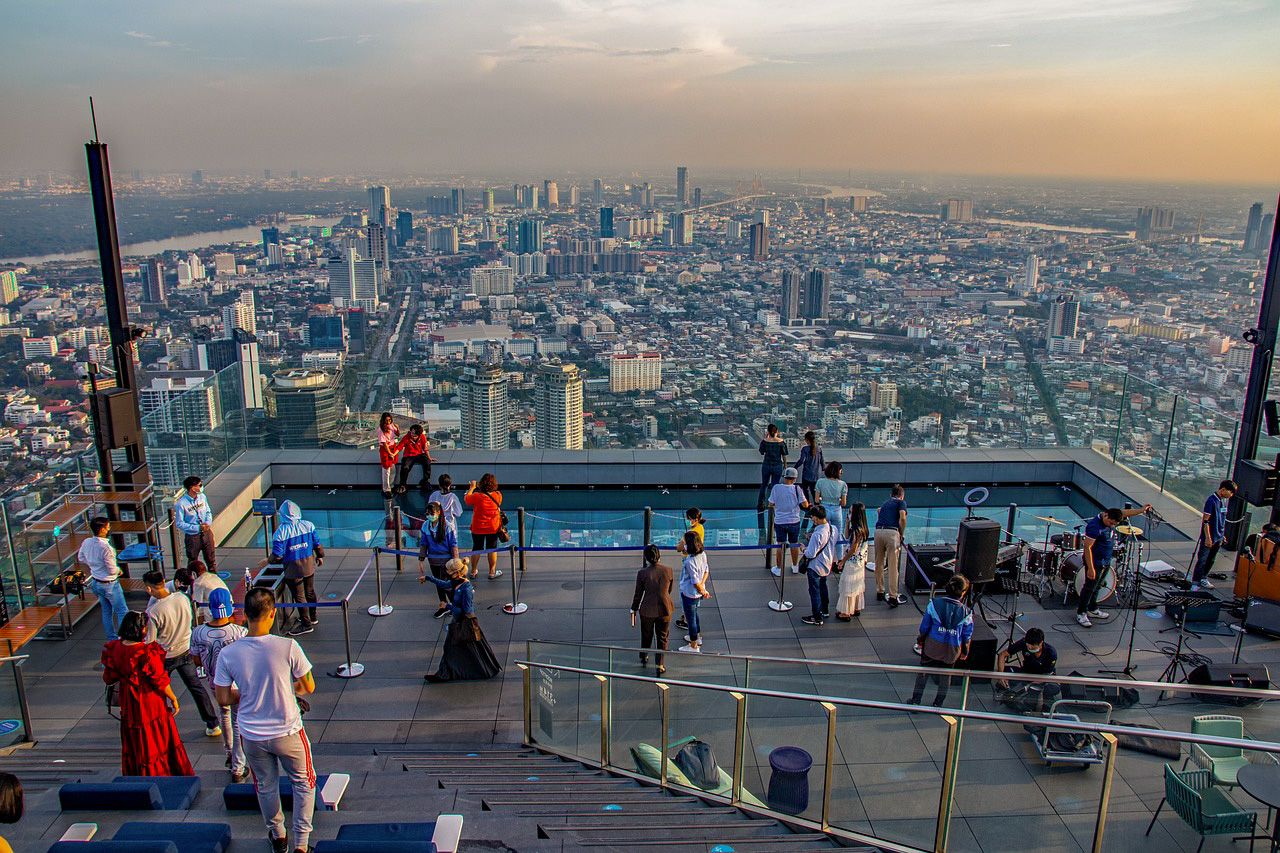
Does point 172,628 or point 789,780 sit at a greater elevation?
point 172,628

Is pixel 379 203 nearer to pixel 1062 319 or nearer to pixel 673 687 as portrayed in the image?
pixel 1062 319

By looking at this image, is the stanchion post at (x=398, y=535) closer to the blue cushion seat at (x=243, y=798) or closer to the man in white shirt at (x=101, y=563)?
the man in white shirt at (x=101, y=563)

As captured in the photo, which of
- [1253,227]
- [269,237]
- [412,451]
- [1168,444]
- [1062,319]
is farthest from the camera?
[269,237]

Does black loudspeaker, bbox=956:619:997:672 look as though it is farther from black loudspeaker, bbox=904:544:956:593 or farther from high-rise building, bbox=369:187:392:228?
high-rise building, bbox=369:187:392:228

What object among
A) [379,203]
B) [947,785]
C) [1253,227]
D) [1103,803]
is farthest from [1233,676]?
[379,203]

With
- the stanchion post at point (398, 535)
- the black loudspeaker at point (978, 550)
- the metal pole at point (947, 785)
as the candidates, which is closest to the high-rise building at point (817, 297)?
the black loudspeaker at point (978, 550)

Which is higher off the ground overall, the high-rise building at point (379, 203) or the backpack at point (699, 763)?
the high-rise building at point (379, 203)
